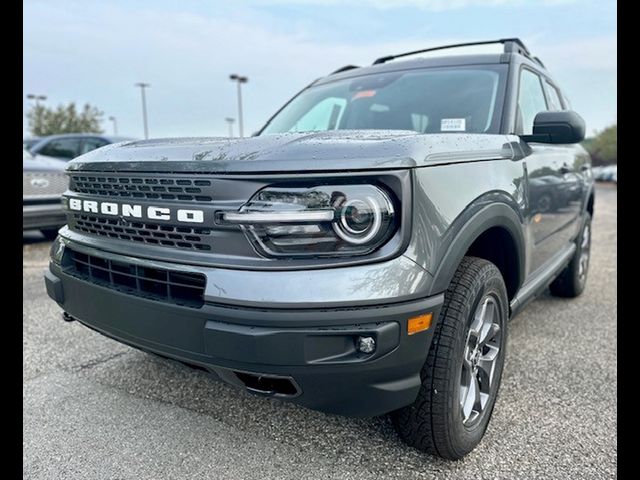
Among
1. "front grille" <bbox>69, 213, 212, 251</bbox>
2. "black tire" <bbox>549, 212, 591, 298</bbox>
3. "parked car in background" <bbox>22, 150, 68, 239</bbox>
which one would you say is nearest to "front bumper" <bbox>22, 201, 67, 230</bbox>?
"parked car in background" <bbox>22, 150, 68, 239</bbox>

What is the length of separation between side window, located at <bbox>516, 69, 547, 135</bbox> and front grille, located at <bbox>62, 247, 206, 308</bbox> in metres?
2.03

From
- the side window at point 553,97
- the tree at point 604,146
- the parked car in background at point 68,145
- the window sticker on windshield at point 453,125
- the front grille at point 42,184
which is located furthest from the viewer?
the tree at point 604,146

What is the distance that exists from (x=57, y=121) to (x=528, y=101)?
44.2 meters

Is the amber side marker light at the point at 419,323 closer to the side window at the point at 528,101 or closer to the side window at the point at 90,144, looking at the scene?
the side window at the point at 528,101

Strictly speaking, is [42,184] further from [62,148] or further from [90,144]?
[62,148]

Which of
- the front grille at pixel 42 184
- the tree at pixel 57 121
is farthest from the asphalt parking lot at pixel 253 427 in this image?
the tree at pixel 57 121

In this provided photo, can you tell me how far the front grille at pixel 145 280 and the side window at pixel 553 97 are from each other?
310cm

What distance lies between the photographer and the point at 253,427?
7.69ft

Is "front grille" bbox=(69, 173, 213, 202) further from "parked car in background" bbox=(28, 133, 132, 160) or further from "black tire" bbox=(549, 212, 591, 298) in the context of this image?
"parked car in background" bbox=(28, 133, 132, 160)

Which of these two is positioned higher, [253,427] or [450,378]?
[450,378]

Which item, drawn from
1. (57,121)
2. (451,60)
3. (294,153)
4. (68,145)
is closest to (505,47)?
(451,60)

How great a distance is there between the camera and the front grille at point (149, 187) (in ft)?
5.72

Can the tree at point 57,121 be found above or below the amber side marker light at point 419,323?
above

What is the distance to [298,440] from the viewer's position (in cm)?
224
